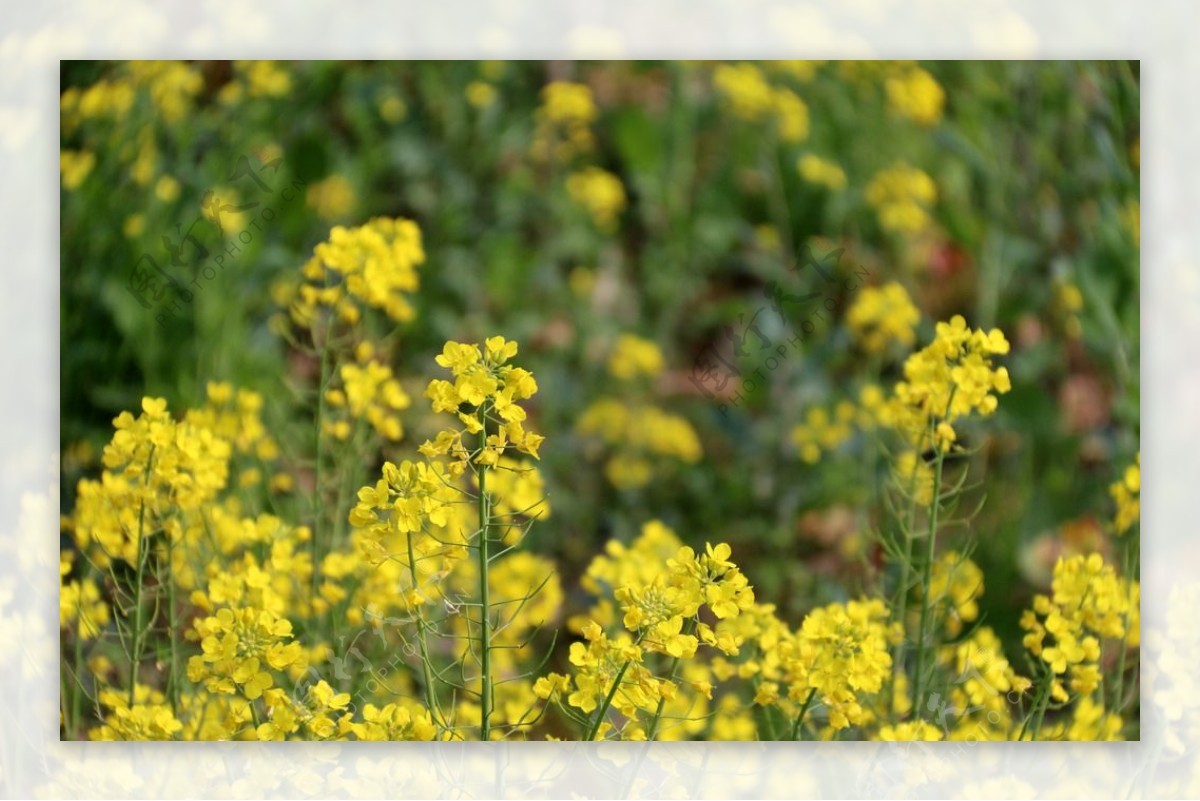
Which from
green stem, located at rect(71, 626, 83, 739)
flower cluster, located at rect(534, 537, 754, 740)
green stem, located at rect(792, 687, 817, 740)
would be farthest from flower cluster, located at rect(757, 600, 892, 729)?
green stem, located at rect(71, 626, 83, 739)

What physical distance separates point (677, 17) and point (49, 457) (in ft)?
3.05

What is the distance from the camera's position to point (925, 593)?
1.46 meters

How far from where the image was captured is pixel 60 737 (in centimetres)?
154

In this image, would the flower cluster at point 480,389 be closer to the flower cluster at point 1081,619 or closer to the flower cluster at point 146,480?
the flower cluster at point 146,480

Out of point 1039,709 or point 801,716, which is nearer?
point 801,716

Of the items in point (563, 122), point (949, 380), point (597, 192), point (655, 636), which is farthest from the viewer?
point (597, 192)

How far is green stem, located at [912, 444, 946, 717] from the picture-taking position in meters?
1.43

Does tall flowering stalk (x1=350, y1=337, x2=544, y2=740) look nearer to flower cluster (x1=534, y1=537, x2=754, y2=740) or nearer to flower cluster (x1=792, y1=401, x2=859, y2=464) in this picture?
flower cluster (x1=534, y1=537, x2=754, y2=740)

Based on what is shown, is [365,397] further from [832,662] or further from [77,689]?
[832,662]

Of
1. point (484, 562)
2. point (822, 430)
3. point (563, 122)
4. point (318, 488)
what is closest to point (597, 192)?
point (563, 122)

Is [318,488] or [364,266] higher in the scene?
[364,266]

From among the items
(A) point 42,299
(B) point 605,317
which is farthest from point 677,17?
(A) point 42,299

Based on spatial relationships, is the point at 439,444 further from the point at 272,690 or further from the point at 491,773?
the point at 491,773

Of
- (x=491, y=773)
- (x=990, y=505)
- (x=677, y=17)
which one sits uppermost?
(x=677, y=17)
